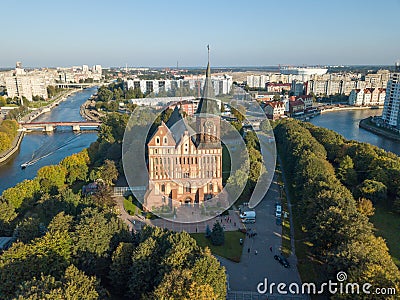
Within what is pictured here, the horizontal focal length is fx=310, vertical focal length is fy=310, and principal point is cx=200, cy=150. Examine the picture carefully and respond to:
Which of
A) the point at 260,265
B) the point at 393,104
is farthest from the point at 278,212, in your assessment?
the point at 393,104

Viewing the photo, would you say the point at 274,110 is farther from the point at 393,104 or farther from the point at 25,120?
the point at 25,120

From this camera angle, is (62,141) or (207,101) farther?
(62,141)

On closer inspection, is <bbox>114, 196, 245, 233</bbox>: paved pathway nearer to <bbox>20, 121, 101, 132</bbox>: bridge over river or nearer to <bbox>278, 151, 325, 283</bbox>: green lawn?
<bbox>278, 151, 325, 283</bbox>: green lawn

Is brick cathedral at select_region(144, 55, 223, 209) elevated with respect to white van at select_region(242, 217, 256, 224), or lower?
elevated

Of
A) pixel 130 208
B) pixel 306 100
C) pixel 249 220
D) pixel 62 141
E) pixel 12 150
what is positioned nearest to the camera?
pixel 249 220

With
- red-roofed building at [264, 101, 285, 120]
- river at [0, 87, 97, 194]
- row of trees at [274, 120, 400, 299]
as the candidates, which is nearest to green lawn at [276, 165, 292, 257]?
row of trees at [274, 120, 400, 299]

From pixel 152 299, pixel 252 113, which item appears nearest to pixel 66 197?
pixel 152 299
